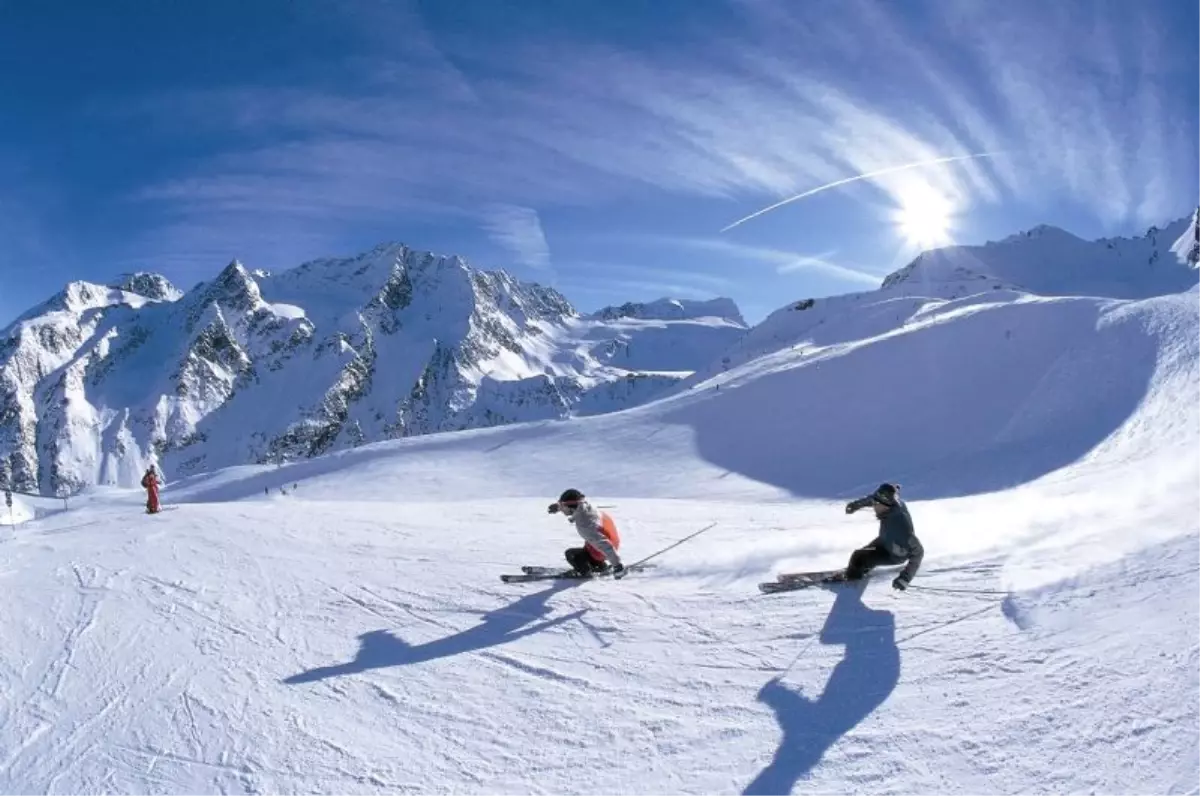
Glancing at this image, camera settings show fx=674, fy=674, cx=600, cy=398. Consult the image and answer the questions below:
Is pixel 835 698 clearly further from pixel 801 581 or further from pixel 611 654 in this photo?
pixel 801 581

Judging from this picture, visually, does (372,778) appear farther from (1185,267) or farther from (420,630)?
(1185,267)

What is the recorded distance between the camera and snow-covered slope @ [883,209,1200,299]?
12950 cm

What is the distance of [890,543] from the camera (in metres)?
7.16

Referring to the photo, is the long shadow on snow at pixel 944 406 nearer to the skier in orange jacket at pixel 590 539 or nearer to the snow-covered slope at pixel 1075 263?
the skier in orange jacket at pixel 590 539

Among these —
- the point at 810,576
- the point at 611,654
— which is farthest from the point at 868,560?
the point at 611,654

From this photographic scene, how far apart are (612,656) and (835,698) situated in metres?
Answer: 2.08

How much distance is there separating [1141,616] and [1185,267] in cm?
16808

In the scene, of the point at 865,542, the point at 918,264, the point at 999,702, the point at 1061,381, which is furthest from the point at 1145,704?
the point at 918,264

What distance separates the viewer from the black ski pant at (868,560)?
283 inches

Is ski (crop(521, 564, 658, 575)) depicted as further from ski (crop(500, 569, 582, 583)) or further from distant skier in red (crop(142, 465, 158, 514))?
distant skier in red (crop(142, 465, 158, 514))

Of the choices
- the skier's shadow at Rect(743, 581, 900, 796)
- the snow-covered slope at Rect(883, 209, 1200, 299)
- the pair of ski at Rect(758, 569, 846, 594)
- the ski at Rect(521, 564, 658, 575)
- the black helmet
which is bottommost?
the skier's shadow at Rect(743, 581, 900, 796)

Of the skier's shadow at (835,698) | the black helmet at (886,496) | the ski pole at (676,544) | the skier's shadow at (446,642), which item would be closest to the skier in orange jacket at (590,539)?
the ski pole at (676,544)

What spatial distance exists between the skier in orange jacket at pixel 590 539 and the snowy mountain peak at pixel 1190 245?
14803cm

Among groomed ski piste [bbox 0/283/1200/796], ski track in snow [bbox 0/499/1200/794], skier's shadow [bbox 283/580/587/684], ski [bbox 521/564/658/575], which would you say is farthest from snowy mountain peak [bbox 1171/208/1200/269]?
skier's shadow [bbox 283/580/587/684]
